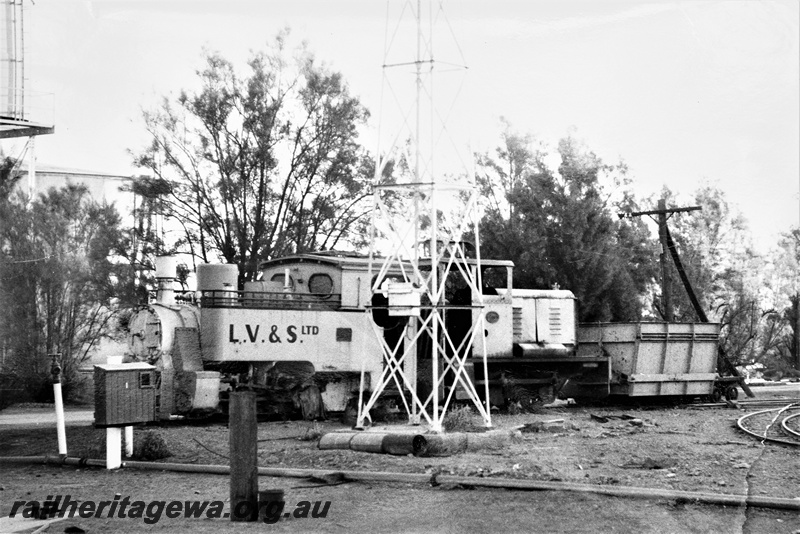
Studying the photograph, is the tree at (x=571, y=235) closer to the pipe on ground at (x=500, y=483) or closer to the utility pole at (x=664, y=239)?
the utility pole at (x=664, y=239)

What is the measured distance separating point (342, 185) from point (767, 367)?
21640 mm

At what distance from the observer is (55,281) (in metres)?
18.9

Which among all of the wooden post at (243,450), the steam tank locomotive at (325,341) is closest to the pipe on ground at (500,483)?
the wooden post at (243,450)

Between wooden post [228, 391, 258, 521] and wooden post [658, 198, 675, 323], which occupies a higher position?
wooden post [658, 198, 675, 323]

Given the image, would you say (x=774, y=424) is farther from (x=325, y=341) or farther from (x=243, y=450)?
(x=243, y=450)

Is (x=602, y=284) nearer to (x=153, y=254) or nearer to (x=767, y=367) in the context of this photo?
(x=153, y=254)

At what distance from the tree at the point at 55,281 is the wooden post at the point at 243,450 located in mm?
11786

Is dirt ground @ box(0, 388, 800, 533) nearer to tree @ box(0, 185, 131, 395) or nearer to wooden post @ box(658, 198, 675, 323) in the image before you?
tree @ box(0, 185, 131, 395)

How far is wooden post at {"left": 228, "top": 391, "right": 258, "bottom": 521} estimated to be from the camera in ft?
21.3

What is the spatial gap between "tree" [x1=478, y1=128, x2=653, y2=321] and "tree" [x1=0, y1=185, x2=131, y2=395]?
8.13 m

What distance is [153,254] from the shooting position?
1983cm

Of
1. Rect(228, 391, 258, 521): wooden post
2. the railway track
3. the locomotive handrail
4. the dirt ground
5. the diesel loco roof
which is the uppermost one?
the diesel loco roof

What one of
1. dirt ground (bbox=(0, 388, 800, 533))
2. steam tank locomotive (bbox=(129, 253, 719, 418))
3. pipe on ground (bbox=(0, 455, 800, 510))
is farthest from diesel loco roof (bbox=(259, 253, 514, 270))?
pipe on ground (bbox=(0, 455, 800, 510))

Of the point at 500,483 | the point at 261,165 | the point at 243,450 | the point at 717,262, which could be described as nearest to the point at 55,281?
the point at 261,165
